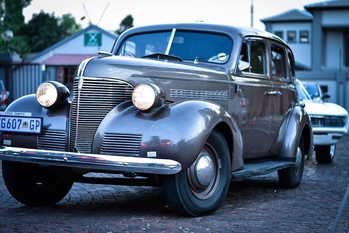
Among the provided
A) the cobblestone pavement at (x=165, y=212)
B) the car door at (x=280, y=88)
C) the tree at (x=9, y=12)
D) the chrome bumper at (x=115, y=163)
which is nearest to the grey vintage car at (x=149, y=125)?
the chrome bumper at (x=115, y=163)

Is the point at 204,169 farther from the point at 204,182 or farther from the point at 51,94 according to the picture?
the point at 51,94

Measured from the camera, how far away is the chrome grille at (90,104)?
5.46 m

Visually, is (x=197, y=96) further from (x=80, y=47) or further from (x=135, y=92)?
(x=80, y=47)

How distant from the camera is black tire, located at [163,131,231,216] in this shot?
538 centimetres

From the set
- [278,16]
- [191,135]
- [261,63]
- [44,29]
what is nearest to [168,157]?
[191,135]

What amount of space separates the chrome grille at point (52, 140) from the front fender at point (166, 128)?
33 centimetres

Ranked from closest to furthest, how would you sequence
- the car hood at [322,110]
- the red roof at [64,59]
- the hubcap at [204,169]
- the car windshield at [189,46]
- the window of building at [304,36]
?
the hubcap at [204,169] → the car windshield at [189,46] → the car hood at [322,110] → the window of building at [304,36] → the red roof at [64,59]

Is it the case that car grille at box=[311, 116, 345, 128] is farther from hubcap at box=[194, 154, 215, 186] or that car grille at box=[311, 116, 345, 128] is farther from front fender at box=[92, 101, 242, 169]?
front fender at box=[92, 101, 242, 169]

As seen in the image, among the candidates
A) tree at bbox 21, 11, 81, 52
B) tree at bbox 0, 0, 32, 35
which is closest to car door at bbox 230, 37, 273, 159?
tree at bbox 0, 0, 32, 35

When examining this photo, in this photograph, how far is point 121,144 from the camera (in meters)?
5.29

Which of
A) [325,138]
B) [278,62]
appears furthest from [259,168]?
[325,138]

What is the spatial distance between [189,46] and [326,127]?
601 cm

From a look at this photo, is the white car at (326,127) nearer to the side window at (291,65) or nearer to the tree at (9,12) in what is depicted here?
the side window at (291,65)

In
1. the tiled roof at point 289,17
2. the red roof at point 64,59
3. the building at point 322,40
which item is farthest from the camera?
the red roof at point 64,59
